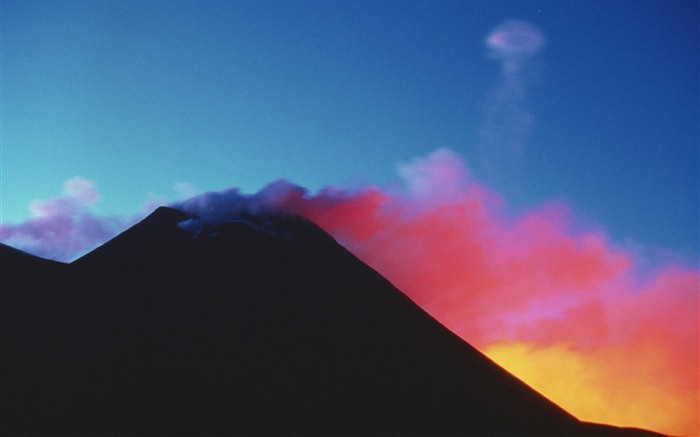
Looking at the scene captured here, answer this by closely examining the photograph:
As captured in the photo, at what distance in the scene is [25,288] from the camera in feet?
50.4

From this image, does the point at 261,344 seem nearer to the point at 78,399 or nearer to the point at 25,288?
the point at 78,399

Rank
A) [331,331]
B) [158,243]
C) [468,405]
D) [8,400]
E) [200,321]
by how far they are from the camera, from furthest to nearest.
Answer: [158,243]
[331,331]
[200,321]
[468,405]
[8,400]

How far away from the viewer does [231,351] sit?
54.1ft

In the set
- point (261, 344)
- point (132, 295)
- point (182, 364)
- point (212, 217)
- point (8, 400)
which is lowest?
point (8, 400)

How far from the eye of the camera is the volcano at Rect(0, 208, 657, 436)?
1226 centimetres

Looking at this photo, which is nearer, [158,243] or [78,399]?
[78,399]

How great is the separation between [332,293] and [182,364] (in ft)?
28.1

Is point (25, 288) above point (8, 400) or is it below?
above

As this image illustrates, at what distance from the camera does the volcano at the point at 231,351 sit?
12.3 meters

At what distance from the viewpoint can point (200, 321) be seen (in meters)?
17.8

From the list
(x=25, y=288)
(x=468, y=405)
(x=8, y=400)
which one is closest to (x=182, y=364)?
(x=8, y=400)

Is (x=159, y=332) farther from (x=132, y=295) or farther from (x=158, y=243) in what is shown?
(x=158, y=243)

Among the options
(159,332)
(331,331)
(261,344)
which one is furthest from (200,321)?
(331,331)

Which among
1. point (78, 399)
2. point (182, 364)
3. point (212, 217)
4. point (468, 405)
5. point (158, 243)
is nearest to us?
point (78, 399)
